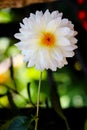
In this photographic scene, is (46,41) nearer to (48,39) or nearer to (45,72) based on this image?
(48,39)

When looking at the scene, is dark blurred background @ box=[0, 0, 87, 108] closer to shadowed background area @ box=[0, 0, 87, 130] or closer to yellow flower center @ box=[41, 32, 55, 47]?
shadowed background area @ box=[0, 0, 87, 130]

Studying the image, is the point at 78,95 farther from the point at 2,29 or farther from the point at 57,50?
the point at 57,50

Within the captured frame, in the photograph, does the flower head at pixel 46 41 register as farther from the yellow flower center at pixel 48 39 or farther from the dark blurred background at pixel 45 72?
the dark blurred background at pixel 45 72

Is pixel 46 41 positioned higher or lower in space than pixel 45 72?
lower

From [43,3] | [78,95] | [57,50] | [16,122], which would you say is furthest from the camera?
[78,95]

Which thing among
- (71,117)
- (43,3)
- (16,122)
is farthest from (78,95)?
(16,122)

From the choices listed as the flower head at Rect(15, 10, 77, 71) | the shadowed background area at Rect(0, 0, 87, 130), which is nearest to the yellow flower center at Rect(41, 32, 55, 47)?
the flower head at Rect(15, 10, 77, 71)

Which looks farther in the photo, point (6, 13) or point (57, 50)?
point (6, 13)

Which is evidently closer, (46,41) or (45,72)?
(46,41)

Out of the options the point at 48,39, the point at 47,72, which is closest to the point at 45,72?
the point at 47,72
